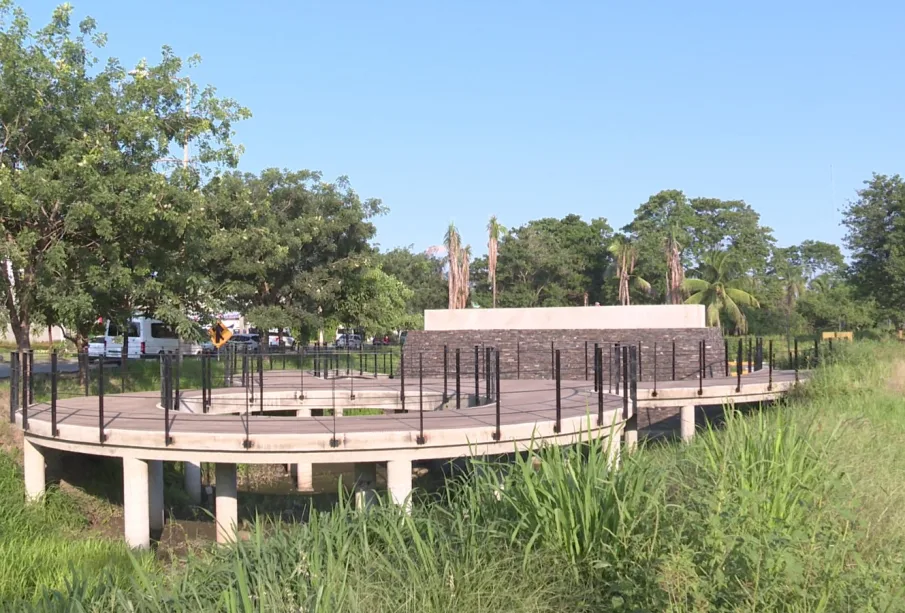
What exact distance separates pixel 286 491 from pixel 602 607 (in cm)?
1300

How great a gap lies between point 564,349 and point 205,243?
9.97 meters

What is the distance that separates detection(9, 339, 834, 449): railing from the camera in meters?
12.2

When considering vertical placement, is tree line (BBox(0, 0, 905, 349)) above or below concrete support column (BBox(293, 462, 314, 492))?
above

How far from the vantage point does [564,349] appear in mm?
22922

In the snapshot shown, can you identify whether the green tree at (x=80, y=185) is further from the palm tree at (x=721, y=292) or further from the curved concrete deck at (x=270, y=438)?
the palm tree at (x=721, y=292)

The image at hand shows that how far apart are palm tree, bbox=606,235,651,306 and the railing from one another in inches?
→ 929

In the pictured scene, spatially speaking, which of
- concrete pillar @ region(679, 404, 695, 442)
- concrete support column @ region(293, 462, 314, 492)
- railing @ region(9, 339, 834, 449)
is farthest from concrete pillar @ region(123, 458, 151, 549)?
concrete pillar @ region(679, 404, 695, 442)

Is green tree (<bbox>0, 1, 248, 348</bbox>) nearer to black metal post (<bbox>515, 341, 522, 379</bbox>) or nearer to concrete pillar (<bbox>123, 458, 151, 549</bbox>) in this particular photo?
concrete pillar (<bbox>123, 458, 151, 549</bbox>)

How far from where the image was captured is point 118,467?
1444 centimetres

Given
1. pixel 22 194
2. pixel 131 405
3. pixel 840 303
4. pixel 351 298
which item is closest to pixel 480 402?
pixel 131 405

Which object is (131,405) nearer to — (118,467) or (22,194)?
(118,467)

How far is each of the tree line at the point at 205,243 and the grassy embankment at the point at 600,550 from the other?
1119cm

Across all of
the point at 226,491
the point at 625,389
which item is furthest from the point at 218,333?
the point at 625,389

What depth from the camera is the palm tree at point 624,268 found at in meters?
52.2
